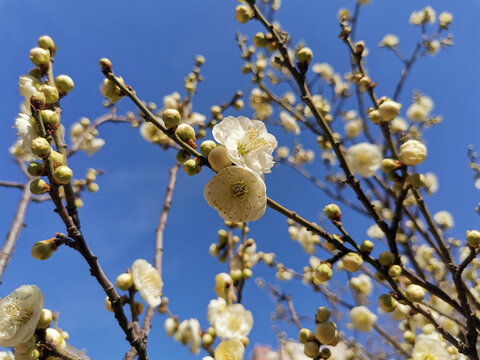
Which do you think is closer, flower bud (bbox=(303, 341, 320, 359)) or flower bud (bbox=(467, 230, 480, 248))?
flower bud (bbox=(467, 230, 480, 248))

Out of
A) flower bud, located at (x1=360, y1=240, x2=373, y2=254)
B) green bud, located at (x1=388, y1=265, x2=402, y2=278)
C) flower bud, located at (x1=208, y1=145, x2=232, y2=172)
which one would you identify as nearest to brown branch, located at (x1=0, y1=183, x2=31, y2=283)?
flower bud, located at (x1=208, y1=145, x2=232, y2=172)

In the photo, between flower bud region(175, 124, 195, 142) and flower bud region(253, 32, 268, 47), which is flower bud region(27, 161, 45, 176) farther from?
flower bud region(253, 32, 268, 47)

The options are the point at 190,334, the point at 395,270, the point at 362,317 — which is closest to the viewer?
the point at 395,270

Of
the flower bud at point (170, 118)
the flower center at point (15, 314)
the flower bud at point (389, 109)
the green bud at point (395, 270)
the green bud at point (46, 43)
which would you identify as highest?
the flower bud at point (389, 109)

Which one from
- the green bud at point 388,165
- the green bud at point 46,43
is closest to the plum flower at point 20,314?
the green bud at point 46,43

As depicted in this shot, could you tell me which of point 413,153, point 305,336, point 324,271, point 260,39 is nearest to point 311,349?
point 305,336

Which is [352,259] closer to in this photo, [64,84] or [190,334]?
[64,84]

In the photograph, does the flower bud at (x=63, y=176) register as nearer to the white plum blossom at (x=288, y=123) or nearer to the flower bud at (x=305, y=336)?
the flower bud at (x=305, y=336)
